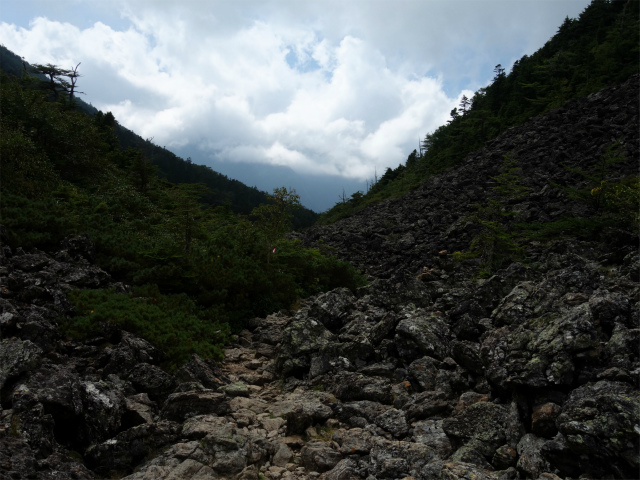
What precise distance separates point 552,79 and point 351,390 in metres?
65.3

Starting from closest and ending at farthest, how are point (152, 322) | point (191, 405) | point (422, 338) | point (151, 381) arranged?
point (191, 405) → point (151, 381) → point (422, 338) → point (152, 322)

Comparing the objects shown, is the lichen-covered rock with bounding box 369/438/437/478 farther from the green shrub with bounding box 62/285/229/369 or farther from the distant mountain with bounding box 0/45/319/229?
the distant mountain with bounding box 0/45/319/229

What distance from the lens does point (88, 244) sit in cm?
1414

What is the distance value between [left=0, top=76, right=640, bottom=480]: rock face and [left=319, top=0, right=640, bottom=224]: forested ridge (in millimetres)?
47715

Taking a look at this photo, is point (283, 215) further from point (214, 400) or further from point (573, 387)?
point (573, 387)

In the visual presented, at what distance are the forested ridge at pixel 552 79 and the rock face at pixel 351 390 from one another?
47.7 m

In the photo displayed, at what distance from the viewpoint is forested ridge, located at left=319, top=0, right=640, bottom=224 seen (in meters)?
47.4

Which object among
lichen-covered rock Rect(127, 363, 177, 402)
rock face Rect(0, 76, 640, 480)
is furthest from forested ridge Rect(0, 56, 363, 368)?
lichen-covered rock Rect(127, 363, 177, 402)

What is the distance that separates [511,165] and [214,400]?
41700mm

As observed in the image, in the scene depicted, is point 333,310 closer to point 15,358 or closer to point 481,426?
point 481,426

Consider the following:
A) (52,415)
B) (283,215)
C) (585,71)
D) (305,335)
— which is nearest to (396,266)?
(283,215)

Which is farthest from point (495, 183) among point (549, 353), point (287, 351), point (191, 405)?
point (191, 405)

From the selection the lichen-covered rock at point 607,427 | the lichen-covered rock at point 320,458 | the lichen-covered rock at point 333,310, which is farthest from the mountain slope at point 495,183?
the lichen-covered rock at point 607,427

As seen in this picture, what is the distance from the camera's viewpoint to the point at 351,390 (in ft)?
28.2
